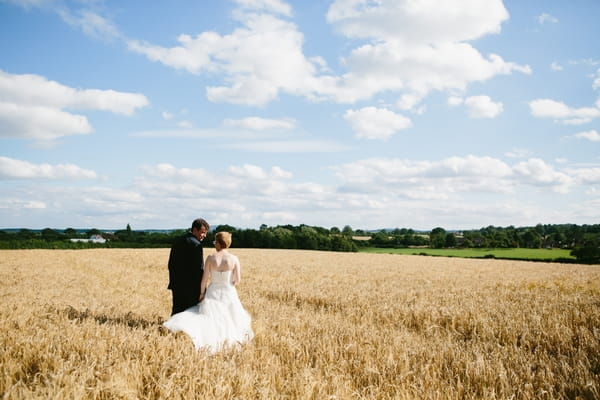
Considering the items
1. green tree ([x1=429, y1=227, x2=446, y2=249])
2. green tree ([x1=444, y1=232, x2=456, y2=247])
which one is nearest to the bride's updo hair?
green tree ([x1=429, y1=227, x2=446, y2=249])

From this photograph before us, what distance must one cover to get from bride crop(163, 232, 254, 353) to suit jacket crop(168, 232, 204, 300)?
13.0 inches

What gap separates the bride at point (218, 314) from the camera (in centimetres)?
631

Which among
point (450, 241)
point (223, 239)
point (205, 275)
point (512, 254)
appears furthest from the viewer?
point (450, 241)

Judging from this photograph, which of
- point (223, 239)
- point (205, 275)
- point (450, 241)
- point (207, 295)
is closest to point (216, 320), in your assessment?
point (207, 295)

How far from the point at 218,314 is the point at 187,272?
4.38 ft

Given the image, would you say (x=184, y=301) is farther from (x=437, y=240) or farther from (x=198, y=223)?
(x=437, y=240)

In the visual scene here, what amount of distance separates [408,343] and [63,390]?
544 cm

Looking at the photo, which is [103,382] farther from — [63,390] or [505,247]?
[505,247]

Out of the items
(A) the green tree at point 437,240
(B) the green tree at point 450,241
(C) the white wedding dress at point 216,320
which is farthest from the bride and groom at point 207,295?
(B) the green tree at point 450,241

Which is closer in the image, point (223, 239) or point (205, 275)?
point (223, 239)

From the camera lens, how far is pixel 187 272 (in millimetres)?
7566

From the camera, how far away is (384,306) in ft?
33.6

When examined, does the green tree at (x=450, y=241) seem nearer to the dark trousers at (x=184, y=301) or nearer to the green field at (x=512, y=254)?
the green field at (x=512, y=254)

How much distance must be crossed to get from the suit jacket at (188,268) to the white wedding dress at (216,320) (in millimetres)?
546
